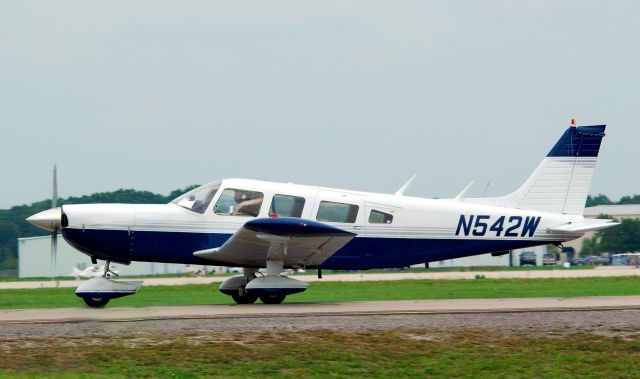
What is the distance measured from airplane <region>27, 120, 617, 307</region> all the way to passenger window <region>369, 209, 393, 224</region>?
0.7 inches

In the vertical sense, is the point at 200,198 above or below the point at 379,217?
above

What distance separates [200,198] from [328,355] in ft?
21.6

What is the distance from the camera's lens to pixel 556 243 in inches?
680

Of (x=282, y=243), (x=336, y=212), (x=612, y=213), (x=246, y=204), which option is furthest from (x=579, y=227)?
(x=612, y=213)

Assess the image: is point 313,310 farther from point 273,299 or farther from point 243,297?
point 243,297

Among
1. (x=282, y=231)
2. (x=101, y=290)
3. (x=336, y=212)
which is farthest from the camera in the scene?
(x=336, y=212)

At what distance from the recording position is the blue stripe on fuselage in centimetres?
1553

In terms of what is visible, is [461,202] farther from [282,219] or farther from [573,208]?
[282,219]

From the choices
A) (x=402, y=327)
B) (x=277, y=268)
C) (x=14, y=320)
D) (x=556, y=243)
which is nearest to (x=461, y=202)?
(x=556, y=243)

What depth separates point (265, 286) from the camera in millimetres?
15180

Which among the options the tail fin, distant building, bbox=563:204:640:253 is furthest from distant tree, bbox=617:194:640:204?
the tail fin

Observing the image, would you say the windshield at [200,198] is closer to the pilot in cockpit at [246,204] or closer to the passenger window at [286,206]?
the pilot in cockpit at [246,204]

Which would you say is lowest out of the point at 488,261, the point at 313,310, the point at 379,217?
the point at 488,261

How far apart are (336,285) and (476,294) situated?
6.08m
